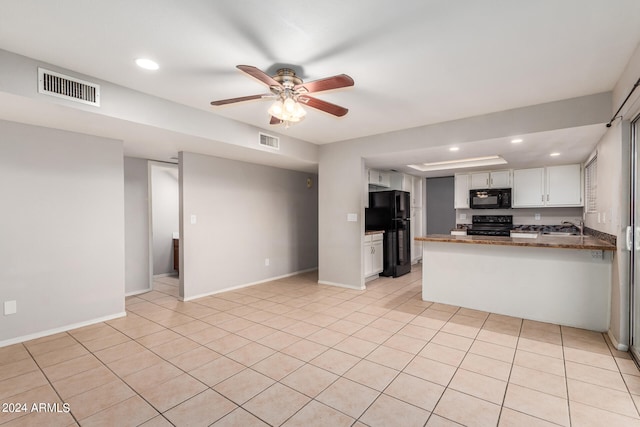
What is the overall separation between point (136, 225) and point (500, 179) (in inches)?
265

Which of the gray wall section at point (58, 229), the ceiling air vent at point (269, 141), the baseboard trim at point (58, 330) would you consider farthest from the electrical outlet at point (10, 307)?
the ceiling air vent at point (269, 141)

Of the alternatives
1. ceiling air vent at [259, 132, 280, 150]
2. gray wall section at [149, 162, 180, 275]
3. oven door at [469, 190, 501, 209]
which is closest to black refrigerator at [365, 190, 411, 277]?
oven door at [469, 190, 501, 209]

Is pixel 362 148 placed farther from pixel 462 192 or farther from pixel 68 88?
pixel 68 88

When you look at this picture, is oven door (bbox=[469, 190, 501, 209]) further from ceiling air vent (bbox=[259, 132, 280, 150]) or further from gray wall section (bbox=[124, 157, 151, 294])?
gray wall section (bbox=[124, 157, 151, 294])

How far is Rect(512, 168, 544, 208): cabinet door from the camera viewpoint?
5.73 meters

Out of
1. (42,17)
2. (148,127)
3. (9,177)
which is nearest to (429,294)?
(148,127)

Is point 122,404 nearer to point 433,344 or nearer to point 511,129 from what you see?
point 433,344

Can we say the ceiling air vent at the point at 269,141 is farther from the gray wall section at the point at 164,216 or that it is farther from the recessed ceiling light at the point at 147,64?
the gray wall section at the point at 164,216

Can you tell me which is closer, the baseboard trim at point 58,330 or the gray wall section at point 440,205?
the baseboard trim at point 58,330

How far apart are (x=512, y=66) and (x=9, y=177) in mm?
4834

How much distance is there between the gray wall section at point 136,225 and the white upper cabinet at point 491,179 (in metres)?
6.29

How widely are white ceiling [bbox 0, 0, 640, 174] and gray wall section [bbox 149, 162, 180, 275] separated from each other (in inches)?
141

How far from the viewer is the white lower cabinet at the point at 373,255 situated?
5.49 metres

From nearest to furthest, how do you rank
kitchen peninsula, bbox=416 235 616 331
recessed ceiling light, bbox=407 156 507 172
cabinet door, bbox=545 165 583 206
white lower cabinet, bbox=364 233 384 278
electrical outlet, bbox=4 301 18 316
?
1. electrical outlet, bbox=4 301 18 316
2. kitchen peninsula, bbox=416 235 616 331
3. cabinet door, bbox=545 165 583 206
4. white lower cabinet, bbox=364 233 384 278
5. recessed ceiling light, bbox=407 156 507 172
